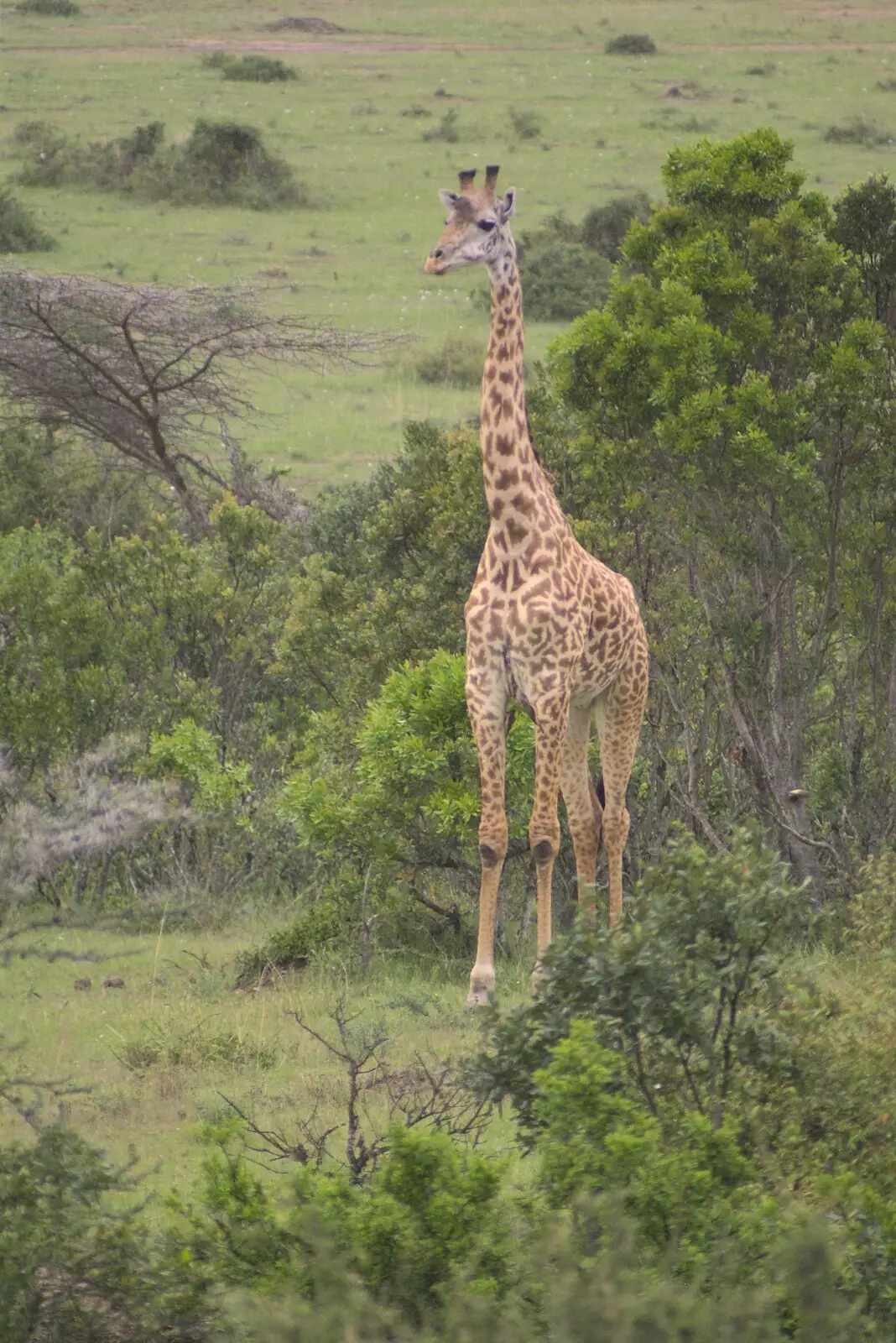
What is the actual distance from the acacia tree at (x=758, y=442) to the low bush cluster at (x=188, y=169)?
88.6ft

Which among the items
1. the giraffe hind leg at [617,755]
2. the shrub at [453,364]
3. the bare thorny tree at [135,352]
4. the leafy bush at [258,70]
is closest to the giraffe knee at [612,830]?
the giraffe hind leg at [617,755]

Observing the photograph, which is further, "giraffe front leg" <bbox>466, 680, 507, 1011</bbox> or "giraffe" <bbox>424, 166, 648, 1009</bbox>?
"giraffe front leg" <bbox>466, 680, 507, 1011</bbox>

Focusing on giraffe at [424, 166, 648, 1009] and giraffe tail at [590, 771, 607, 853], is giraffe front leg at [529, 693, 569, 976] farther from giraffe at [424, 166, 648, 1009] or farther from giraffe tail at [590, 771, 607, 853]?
giraffe tail at [590, 771, 607, 853]

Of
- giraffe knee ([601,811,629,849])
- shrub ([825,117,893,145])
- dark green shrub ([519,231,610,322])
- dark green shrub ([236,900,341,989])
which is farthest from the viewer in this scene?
shrub ([825,117,893,145])

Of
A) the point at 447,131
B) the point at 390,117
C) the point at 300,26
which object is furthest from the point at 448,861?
the point at 300,26

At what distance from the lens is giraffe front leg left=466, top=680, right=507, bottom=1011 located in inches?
336

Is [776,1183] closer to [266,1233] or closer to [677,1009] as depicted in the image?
[677,1009]

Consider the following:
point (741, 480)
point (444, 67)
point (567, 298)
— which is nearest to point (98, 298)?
point (741, 480)

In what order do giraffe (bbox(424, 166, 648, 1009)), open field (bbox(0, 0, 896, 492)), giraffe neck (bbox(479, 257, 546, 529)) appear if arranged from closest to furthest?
giraffe (bbox(424, 166, 648, 1009))
giraffe neck (bbox(479, 257, 546, 529))
open field (bbox(0, 0, 896, 492))

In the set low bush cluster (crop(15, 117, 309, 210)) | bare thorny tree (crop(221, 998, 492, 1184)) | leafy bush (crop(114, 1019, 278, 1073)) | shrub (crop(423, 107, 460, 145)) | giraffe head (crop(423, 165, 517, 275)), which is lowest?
leafy bush (crop(114, 1019, 278, 1073))

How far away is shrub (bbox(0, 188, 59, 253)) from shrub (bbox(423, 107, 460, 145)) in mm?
13135

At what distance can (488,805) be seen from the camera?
28.3 ft

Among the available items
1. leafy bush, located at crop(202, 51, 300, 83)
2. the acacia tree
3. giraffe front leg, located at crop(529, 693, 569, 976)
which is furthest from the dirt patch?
giraffe front leg, located at crop(529, 693, 569, 976)

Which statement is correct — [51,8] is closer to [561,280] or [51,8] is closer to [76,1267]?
[561,280]
